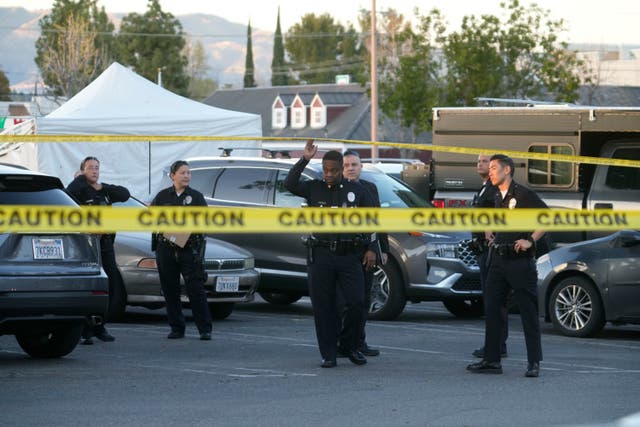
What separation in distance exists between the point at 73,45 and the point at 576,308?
6465 cm

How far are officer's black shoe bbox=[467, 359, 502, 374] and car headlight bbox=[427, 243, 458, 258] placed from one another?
14.1 ft

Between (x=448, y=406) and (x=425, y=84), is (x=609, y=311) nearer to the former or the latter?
(x=448, y=406)

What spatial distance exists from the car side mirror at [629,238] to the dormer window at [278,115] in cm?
7202

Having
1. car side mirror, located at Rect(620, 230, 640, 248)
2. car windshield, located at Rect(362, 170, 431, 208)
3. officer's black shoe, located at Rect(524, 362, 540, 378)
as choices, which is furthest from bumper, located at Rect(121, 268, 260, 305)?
officer's black shoe, located at Rect(524, 362, 540, 378)

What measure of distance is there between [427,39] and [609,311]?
31723 mm

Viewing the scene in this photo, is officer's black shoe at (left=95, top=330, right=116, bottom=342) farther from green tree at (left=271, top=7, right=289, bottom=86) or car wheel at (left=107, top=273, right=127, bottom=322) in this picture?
green tree at (left=271, top=7, right=289, bottom=86)

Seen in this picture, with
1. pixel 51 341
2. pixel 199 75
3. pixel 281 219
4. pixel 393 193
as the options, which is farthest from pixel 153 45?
pixel 281 219

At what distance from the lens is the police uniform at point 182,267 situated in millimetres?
12578

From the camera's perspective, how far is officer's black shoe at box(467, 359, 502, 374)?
1043 centimetres

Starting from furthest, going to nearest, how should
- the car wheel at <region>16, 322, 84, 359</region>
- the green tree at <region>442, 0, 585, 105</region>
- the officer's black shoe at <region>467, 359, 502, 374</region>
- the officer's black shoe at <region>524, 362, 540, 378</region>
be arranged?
the green tree at <region>442, 0, 585, 105</region>, the car wheel at <region>16, 322, 84, 359</region>, the officer's black shoe at <region>467, 359, 502, 374</region>, the officer's black shoe at <region>524, 362, 540, 378</region>

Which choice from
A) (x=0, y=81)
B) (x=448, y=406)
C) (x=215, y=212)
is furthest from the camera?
(x=0, y=81)

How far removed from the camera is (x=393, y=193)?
1553cm

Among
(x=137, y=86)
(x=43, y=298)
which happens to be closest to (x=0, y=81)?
(x=137, y=86)

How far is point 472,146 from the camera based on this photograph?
1811 cm
